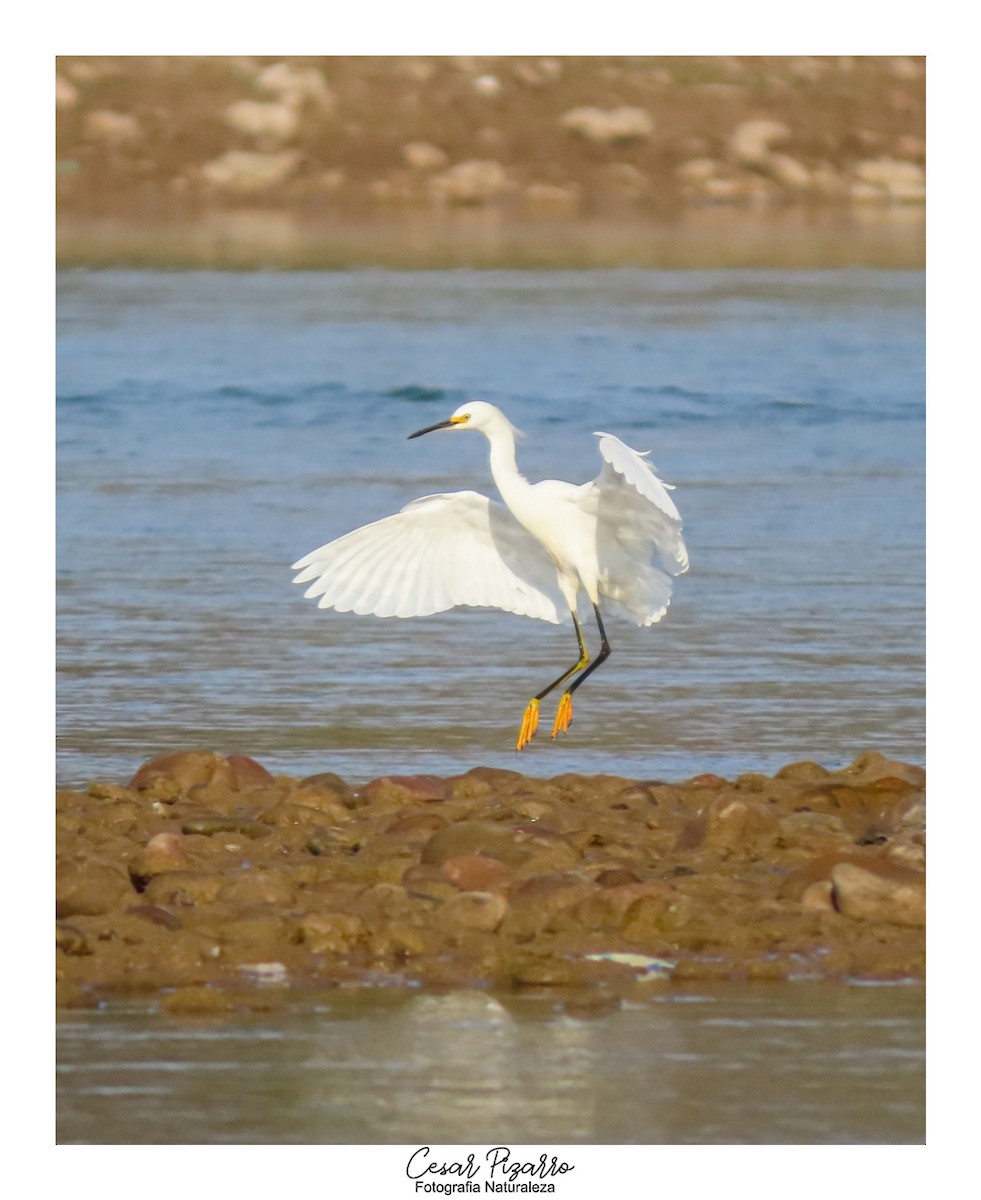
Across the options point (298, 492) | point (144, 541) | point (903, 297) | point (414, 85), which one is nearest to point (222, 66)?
point (414, 85)

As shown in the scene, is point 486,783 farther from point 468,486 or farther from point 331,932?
point 468,486

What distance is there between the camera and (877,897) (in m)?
6.54

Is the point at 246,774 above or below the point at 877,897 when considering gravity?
above

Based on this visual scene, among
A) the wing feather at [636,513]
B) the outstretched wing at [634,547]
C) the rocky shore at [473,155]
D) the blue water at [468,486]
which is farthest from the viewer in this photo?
the rocky shore at [473,155]

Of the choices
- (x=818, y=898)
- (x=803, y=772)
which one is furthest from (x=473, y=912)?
(x=803, y=772)

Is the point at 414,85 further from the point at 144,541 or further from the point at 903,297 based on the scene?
the point at 144,541

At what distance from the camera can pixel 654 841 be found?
7496 millimetres

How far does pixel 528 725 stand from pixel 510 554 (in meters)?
0.72

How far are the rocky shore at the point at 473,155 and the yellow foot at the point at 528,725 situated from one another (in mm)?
13683

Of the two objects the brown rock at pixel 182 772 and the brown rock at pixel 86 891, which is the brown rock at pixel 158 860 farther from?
the brown rock at pixel 182 772

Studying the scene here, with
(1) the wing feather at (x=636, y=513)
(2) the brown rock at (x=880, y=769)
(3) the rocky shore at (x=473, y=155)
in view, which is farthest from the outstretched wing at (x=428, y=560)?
(3) the rocky shore at (x=473, y=155)

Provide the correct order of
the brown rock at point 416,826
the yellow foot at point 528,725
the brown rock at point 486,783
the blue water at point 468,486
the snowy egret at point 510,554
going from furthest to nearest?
1. the blue water at point 468,486
2. the yellow foot at point 528,725
3. the snowy egret at point 510,554
4. the brown rock at point 486,783
5. the brown rock at point 416,826

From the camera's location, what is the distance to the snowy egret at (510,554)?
898 cm

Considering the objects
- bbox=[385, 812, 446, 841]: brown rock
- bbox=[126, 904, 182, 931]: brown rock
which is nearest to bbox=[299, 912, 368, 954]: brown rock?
bbox=[126, 904, 182, 931]: brown rock
